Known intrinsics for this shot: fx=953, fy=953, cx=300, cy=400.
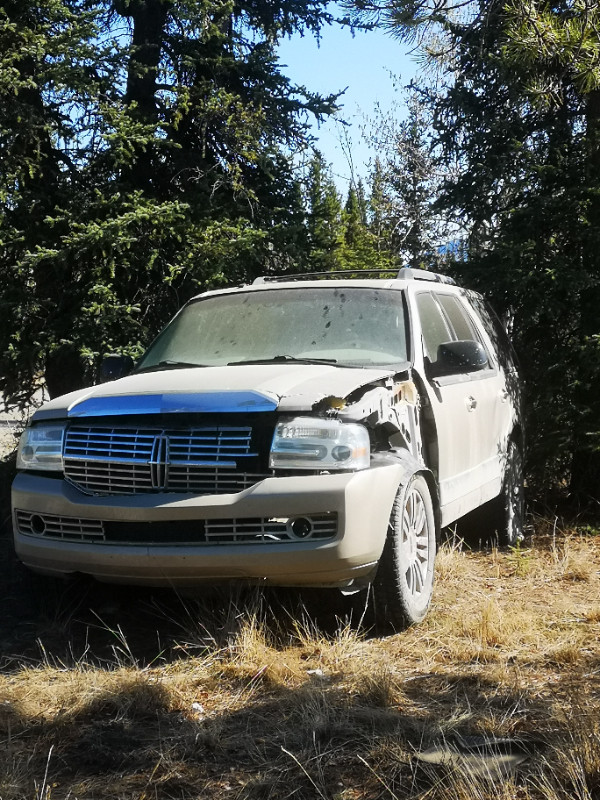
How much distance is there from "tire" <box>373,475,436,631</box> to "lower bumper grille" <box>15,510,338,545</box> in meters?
0.48

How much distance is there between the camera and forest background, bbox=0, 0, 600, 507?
324 inches

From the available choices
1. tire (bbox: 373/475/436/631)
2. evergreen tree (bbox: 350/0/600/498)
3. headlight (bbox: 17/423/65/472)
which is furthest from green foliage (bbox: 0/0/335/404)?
tire (bbox: 373/475/436/631)

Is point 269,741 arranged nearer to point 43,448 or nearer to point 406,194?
point 43,448

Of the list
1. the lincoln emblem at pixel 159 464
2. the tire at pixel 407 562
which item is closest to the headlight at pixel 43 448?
the lincoln emblem at pixel 159 464

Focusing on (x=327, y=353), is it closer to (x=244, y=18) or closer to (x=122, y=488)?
(x=122, y=488)

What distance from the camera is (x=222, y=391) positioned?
14.9 feet

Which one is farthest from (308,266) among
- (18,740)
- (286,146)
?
(18,740)

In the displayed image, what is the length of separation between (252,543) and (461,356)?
6.05 ft

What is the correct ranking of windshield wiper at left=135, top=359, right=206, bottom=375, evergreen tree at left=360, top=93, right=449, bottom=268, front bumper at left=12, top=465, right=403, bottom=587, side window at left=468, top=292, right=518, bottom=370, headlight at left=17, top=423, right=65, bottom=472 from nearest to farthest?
front bumper at left=12, top=465, right=403, bottom=587, headlight at left=17, top=423, right=65, bottom=472, windshield wiper at left=135, top=359, right=206, bottom=375, side window at left=468, top=292, right=518, bottom=370, evergreen tree at left=360, top=93, right=449, bottom=268

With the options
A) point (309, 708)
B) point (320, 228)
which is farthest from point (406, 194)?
point (309, 708)

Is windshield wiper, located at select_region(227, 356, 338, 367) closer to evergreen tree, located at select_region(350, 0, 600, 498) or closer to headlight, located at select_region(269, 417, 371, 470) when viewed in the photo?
headlight, located at select_region(269, 417, 371, 470)

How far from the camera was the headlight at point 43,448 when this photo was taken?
15.9 feet

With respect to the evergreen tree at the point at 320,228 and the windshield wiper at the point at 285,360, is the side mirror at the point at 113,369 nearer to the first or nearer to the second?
the windshield wiper at the point at 285,360

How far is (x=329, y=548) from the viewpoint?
4293 mm
